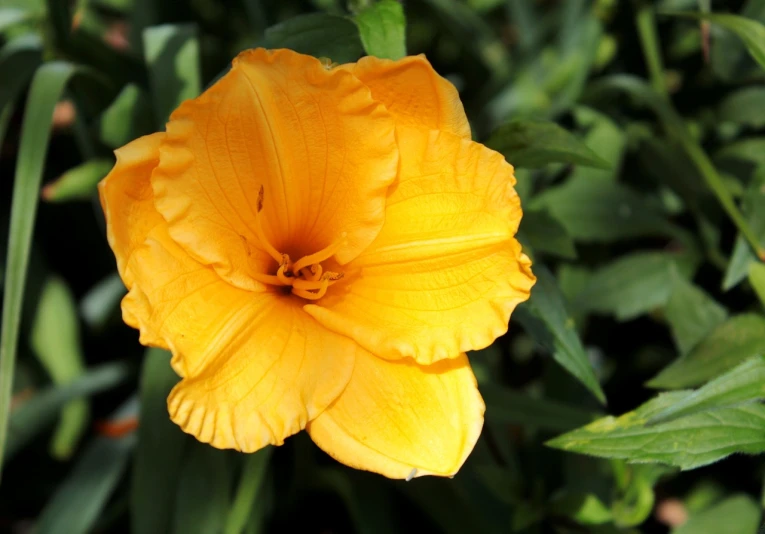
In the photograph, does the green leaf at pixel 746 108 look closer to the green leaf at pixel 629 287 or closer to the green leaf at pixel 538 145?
the green leaf at pixel 629 287

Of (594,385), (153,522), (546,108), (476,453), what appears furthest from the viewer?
(546,108)

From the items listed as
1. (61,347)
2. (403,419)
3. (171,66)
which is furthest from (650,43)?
(61,347)

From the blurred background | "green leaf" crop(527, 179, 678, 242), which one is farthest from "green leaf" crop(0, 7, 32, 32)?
"green leaf" crop(527, 179, 678, 242)

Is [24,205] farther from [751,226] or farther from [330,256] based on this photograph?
[751,226]

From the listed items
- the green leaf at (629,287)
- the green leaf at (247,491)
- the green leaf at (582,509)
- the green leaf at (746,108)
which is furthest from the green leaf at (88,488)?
the green leaf at (746,108)

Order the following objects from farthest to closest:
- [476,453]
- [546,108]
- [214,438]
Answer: [546,108], [476,453], [214,438]

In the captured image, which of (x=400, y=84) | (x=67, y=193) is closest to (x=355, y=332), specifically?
(x=400, y=84)

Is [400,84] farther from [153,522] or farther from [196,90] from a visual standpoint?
[153,522]
